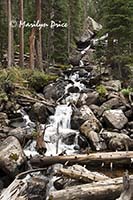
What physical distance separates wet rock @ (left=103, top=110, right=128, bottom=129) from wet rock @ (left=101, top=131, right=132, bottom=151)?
1.30 meters

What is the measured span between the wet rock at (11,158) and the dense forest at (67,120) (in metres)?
0.04

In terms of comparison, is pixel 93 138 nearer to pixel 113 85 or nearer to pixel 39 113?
pixel 39 113

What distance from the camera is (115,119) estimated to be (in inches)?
703

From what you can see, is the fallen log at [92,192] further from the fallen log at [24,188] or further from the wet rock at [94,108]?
the wet rock at [94,108]

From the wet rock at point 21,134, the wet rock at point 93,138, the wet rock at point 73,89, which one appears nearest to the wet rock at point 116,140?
the wet rock at point 93,138

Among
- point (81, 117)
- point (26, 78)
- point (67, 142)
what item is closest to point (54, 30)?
point (26, 78)

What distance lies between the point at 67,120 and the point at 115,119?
9.45 feet

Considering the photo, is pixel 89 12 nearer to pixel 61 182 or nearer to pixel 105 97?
pixel 105 97

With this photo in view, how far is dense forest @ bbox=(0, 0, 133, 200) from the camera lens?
1084 centimetres

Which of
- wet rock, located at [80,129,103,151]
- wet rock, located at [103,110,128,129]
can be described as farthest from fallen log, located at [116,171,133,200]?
wet rock, located at [103,110,128,129]

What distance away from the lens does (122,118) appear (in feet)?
59.1

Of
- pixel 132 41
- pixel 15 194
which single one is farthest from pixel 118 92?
pixel 15 194

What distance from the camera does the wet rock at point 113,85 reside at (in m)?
22.1

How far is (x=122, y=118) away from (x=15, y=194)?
9.22 m
